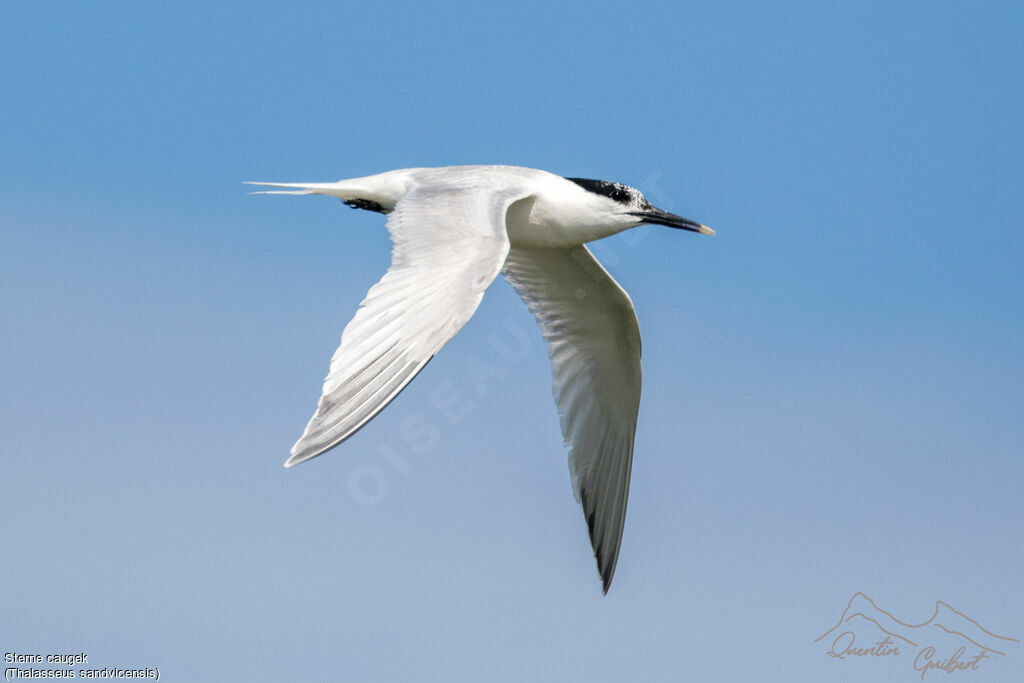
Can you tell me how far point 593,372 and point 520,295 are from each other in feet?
2.99

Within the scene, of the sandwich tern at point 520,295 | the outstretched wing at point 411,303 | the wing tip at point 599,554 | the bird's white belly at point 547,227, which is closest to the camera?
the outstretched wing at point 411,303

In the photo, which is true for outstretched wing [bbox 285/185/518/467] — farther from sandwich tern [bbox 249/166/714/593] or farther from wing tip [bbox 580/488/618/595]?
wing tip [bbox 580/488/618/595]

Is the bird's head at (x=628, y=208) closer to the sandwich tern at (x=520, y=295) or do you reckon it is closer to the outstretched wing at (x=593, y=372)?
the sandwich tern at (x=520, y=295)

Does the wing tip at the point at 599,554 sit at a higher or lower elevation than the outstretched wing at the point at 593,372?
lower

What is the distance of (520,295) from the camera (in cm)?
981

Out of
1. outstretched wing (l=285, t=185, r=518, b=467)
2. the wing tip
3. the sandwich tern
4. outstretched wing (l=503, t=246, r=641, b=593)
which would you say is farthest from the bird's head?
the wing tip

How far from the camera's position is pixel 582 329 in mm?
9711

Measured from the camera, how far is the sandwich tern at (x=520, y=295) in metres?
5.88

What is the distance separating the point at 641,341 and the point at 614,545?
1.71 m

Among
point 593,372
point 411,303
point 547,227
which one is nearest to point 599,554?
point 593,372

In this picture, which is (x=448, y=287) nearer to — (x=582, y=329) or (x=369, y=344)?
(x=369, y=344)

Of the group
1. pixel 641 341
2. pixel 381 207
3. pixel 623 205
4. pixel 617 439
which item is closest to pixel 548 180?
pixel 623 205

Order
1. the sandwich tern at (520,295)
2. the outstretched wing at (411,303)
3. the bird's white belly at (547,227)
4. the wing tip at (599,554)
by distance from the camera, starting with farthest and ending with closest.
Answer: the wing tip at (599,554) < the bird's white belly at (547,227) < the sandwich tern at (520,295) < the outstretched wing at (411,303)

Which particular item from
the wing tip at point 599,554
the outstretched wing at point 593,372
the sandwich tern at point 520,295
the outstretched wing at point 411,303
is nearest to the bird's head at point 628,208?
the sandwich tern at point 520,295
